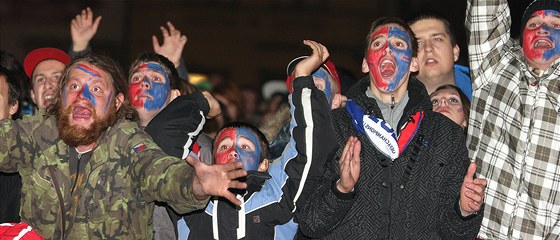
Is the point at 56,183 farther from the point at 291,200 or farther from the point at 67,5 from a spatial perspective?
the point at 67,5

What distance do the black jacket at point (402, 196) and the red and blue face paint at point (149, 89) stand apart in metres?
1.53

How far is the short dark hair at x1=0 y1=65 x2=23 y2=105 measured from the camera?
6.88 m

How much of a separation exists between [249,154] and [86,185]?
128 centimetres

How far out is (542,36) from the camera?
6.59 metres

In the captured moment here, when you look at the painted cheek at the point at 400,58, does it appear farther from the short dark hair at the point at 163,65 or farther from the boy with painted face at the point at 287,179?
the short dark hair at the point at 163,65

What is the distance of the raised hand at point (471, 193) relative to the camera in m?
5.77

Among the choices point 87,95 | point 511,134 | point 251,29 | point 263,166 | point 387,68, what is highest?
point 387,68

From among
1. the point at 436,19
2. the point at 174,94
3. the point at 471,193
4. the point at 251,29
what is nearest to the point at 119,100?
the point at 174,94

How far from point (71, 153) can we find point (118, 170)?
1.03 feet

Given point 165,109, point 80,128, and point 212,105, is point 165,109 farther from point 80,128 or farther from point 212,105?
point 80,128

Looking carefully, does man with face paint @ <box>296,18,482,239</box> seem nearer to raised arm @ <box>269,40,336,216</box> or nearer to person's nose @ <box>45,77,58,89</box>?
raised arm @ <box>269,40,336,216</box>

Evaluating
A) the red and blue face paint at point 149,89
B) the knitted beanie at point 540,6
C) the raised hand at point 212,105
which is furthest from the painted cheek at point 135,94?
the knitted beanie at point 540,6

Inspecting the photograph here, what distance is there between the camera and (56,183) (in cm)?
562

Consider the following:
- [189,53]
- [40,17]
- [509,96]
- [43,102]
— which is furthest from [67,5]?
[509,96]
